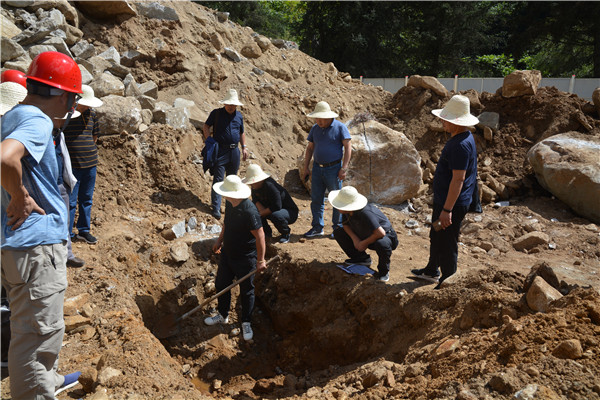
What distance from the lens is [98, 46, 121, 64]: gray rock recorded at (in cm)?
796

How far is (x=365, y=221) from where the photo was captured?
184 inches

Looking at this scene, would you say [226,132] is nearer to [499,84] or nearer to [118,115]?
[118,115]

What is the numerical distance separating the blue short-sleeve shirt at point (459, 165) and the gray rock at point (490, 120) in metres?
6.00

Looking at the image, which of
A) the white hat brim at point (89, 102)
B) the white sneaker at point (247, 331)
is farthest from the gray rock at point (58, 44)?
the white sneaker at point (247, 331)

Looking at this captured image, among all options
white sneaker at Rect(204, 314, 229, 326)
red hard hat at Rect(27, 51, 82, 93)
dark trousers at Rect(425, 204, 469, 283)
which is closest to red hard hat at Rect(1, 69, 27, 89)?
red hard hat at Rect(27, 51, 82, 93)

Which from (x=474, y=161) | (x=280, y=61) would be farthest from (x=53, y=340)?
(x=280, y=61)

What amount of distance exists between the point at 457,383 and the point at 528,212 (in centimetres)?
602

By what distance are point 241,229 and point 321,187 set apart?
199 cm

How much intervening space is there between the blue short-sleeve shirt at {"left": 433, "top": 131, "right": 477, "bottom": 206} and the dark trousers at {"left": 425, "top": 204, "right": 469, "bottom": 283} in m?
0.09

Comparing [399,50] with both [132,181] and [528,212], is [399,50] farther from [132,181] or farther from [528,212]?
[132,181]

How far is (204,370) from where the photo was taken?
4.90m

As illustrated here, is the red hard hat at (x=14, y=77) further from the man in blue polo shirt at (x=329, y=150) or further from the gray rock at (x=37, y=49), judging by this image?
the man in blue polo shirt at (x=329, y=150)

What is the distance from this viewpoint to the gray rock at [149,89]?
7.84m

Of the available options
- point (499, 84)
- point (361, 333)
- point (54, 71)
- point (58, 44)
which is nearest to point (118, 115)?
point (58, 44)
